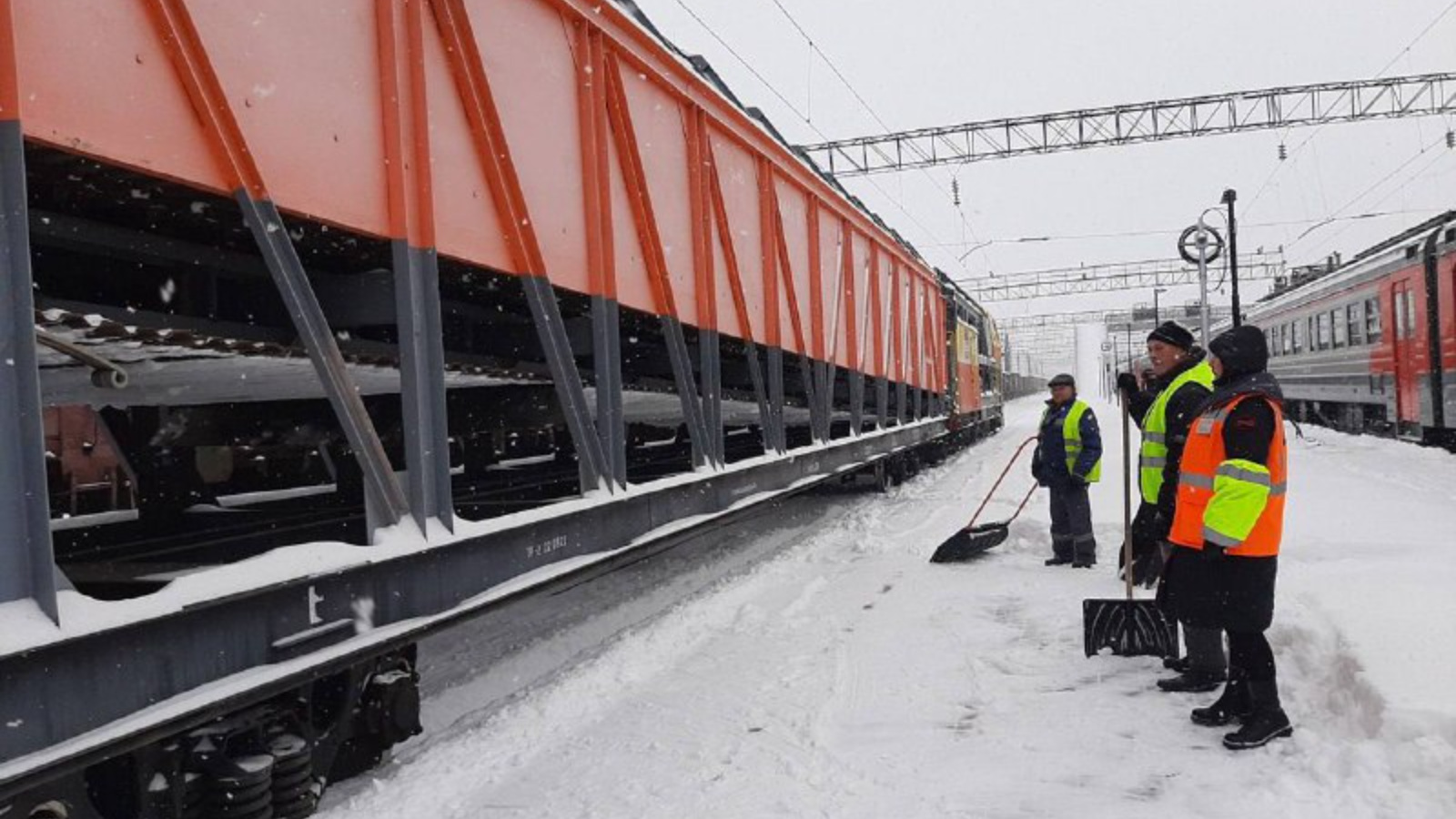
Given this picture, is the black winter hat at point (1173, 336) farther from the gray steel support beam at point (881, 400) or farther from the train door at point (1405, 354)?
the train door at point (1405, 354)

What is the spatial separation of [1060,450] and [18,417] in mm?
7108

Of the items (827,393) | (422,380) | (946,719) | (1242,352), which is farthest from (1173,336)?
(827,393)

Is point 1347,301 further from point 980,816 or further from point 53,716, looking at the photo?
point 53,716

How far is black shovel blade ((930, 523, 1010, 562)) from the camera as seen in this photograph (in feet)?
25.6

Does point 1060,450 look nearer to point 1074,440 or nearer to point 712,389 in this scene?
point 1074,440

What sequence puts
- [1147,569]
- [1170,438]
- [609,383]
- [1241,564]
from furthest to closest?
1. [1147,569]
2. [609,383]
3. [1170,438]
4. [1241,564]

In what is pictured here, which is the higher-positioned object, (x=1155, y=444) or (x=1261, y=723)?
(x=1155, y=444)

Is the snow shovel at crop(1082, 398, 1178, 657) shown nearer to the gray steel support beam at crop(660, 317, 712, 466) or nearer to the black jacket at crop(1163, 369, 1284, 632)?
the black jacket at crop(1163, 369, 1284, 632)

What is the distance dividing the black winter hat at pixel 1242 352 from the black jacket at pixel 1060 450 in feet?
12.0

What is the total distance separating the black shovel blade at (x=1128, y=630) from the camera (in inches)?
189

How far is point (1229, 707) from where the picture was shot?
12.9 feet

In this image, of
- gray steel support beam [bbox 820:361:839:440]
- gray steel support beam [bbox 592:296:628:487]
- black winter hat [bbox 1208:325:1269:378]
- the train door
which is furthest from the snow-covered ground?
the train door

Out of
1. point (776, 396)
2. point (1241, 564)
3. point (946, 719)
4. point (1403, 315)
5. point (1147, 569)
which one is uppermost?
point (1403, 315)

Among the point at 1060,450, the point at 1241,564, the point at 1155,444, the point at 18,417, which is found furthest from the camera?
the point at 1060,450
